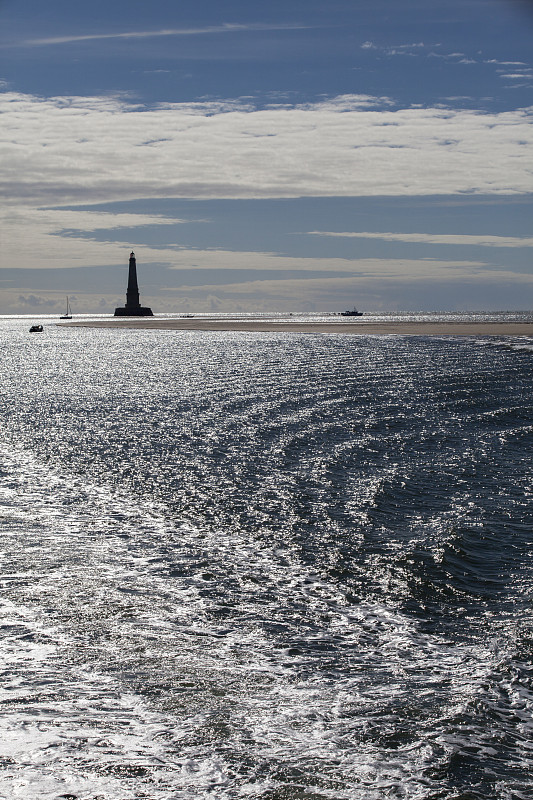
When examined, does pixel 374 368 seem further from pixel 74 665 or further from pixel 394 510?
pixel 74 665

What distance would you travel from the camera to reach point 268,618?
1067 centimetres

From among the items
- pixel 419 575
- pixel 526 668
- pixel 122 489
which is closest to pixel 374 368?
pixel 122 489

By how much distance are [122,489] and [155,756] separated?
12.1 m

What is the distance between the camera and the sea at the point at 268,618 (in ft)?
23.2

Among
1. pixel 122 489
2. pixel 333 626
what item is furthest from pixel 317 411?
pixel 333 626

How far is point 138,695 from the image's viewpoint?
8.32m

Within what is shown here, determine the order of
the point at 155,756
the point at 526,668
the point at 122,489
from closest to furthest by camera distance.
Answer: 1. the point at 155,756
2. the point at 526,668
3. the point at 122,489

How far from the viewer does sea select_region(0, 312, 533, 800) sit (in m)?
7.08

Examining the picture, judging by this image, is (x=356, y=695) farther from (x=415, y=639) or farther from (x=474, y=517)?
(x=474, y=517)

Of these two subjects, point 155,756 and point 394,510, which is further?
point 394,510

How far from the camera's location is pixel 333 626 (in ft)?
34.1

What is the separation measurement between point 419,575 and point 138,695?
562 centimetres

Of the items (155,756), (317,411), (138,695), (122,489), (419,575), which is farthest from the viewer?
(317,411)

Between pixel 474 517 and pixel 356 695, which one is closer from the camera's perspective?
pixel 356 695
